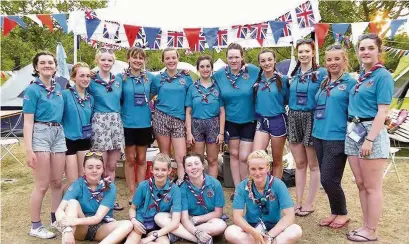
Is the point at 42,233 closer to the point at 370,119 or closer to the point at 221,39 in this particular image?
the point at 370,119

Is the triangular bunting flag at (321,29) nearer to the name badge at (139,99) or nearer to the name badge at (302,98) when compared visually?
the name badge at (302,98)

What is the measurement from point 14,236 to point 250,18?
196 inches

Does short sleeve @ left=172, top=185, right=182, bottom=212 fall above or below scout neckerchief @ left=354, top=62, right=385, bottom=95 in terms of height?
below

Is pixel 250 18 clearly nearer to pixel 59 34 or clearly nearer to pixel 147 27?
pixel 147 27

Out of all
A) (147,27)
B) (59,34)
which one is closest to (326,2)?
(59,34)

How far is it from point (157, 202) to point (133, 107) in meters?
1.14

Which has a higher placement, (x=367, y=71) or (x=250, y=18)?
(x=250, y=18)

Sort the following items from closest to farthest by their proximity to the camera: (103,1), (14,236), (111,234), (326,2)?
(111,234), (14,236), (326,2), (103,1)

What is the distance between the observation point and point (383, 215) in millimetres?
4055

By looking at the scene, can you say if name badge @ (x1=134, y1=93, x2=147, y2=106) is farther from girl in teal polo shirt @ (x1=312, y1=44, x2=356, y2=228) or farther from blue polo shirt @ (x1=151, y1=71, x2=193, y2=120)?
girl in teal polo shirt @ (x1=312, y1=44, x2=356, y2=228)

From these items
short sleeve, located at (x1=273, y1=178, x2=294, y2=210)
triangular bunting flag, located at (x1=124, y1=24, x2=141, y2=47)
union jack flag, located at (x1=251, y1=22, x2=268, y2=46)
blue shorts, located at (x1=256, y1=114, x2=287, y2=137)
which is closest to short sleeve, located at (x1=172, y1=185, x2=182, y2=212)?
short sleeve, located at (x1=273, y1=178, x2=294, y2=210)

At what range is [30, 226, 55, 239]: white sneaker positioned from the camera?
11.3 ft

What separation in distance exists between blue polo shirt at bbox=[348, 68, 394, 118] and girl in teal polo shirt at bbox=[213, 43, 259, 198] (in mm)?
1174

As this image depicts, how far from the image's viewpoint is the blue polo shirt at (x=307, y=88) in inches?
143
